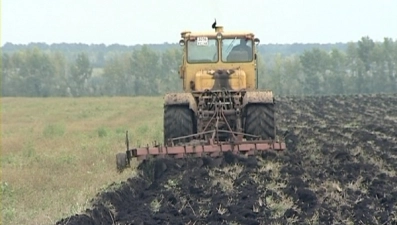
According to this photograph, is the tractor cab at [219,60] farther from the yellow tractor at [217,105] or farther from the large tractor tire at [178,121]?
the large tractor tire at [178,121]

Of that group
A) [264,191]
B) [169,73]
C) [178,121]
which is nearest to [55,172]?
[178,121]

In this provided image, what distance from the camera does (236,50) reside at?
1491cm

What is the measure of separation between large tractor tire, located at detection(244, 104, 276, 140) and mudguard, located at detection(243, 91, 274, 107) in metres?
0.17

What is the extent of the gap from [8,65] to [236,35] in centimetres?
7555

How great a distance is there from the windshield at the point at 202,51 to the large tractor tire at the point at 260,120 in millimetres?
1586

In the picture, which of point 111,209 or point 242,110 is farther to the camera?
point 242,110

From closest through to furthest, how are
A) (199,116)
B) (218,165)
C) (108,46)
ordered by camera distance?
(218,165)
(199,116)
(108,46)

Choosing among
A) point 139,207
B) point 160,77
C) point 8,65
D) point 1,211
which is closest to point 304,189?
point 139,207

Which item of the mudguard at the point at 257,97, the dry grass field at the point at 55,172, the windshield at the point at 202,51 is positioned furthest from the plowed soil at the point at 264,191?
the windshield at the point at 202,51

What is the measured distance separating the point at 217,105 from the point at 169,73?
227 feet

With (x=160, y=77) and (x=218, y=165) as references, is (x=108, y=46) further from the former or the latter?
(x=218, y=165)

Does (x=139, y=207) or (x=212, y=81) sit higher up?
(x=212, y=81)

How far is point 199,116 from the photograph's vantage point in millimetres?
13859

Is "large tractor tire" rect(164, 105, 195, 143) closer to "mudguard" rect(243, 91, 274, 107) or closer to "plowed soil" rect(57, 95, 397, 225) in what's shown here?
"mudguard" rect(243, 91, 274, 107)
